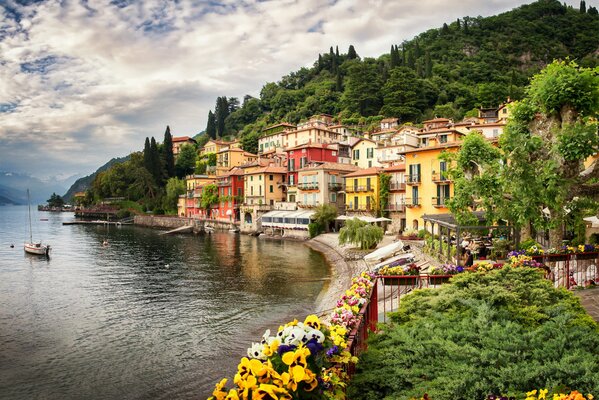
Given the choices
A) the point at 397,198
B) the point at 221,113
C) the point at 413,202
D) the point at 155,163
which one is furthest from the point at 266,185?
the point at 221,113

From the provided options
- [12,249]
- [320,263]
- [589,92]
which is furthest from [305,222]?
[589,92]

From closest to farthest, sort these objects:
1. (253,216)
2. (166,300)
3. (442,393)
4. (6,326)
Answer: (442,393) → (6,326) → (166,300) → (253,216)

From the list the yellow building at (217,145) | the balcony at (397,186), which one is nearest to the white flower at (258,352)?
the balcony at (397,186)

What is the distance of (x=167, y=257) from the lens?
38031 millimetres

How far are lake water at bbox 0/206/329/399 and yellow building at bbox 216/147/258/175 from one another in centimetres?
4980

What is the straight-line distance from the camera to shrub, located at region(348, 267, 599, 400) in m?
Answer: 4.59

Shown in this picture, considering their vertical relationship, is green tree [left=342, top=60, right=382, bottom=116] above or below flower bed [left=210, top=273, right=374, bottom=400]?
above

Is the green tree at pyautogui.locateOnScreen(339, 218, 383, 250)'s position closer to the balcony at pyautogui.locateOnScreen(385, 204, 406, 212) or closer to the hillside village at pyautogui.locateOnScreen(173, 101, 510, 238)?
the hillside village at pyautogui.locateOnScreen(173, 101, 510, 238)

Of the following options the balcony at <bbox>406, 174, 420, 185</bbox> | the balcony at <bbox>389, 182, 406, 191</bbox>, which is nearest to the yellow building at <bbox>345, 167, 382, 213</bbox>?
the balcony at <bbox>389, 182, 406, 191</bbox>

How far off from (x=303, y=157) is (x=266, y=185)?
293 inches

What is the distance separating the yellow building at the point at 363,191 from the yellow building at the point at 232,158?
138ft

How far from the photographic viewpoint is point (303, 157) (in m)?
57.9

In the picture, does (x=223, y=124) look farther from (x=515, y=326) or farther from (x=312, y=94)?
(x=515, y=326)

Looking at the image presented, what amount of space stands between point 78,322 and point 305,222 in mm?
34122
